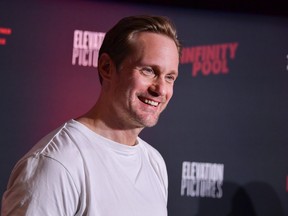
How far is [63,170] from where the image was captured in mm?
1043

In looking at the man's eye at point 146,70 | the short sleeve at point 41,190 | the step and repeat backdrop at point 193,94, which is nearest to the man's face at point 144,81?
the man's eye at point 146,70

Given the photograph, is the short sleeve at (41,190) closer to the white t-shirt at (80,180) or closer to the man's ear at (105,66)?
the white t-shirt at (80,180)

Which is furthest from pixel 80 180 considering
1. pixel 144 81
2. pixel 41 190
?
pixel 144 81

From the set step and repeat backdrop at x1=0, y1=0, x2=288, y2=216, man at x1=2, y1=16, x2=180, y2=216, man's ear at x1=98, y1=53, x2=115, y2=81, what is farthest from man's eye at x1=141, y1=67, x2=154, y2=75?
step and repeat backdrop at x1=0, y1=0, x2=288, y2=216

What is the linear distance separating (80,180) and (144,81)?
1.05 feet

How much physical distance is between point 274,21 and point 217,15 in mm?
374

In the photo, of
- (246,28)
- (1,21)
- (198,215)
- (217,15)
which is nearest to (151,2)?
(217,15)

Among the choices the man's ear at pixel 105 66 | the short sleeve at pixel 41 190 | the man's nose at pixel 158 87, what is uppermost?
the man's ear at pixel 105 66

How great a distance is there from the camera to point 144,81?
4.08 ft

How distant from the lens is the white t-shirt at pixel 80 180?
1.01m

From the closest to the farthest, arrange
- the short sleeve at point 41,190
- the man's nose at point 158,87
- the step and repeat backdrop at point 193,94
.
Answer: the short sleeve at point 41,190, the man's nose at point 158,87, the step and repeat backdrop at point 193,94

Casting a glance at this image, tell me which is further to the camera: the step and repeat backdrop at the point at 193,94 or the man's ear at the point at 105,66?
the step and repeat backdrop at the point at 193,94

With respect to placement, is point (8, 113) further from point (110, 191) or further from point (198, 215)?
point (110, 191)

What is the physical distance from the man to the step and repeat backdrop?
1391 mm
